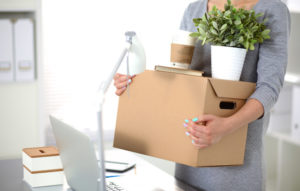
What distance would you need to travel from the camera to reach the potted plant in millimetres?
1382

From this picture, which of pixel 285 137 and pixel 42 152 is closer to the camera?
pixel 42 152

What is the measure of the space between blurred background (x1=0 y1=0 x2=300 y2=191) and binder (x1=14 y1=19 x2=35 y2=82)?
6 centimetres

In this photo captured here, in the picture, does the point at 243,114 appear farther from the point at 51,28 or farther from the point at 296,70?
the point at 51,28

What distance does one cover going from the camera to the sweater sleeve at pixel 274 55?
57.9 inches

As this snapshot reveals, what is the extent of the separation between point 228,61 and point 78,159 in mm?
567

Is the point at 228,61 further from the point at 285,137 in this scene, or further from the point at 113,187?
the point at 285,137

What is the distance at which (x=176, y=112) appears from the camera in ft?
4.60

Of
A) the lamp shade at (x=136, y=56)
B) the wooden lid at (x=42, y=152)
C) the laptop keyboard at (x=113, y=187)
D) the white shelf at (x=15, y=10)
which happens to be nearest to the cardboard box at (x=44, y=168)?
the wooden lid at (x=42, y=152)

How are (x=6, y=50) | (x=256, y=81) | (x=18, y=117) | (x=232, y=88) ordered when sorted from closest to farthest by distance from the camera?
(x=232, y=88) < (x=256, y=81) < (x=6, y=50) < (x=18, y=117)

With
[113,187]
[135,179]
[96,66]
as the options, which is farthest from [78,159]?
[96,66]

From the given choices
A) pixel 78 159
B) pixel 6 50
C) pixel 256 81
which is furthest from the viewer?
pixel 6 50

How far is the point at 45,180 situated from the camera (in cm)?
154

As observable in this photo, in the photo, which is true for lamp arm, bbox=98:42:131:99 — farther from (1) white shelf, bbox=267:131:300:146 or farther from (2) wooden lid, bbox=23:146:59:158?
(1) white shelf, bbox=267:131:300:146

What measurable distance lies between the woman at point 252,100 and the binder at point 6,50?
1078 mm
